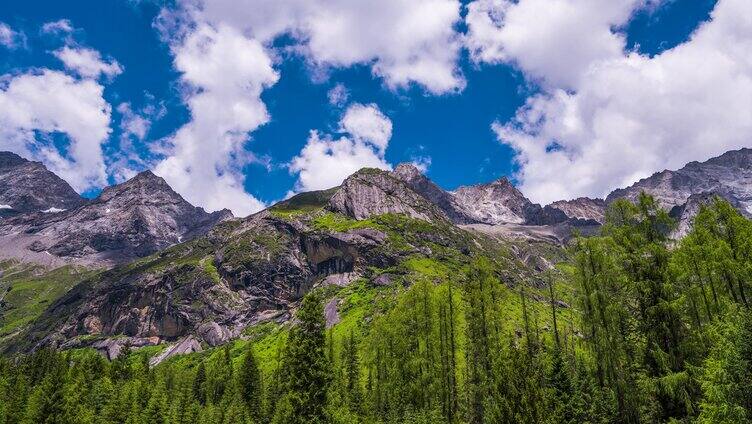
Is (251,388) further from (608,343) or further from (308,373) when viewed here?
(608,343)

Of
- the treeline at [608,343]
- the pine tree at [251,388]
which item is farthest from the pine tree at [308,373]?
the pine tree at [251,388]

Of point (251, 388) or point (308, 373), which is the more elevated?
Result: point (251, 388)

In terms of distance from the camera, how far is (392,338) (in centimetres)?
6331

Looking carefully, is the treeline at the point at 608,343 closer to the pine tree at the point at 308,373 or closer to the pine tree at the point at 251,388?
the pine tree at the point at 308,373

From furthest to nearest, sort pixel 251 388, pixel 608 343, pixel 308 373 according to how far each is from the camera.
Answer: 1. pixel 251 388
2. pixel 308 373
3. pixel 608 343

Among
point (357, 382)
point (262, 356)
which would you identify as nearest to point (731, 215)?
point (357, 382)

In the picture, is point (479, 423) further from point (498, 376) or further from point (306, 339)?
point (498, 376)

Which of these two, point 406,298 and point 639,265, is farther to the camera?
point 406,298

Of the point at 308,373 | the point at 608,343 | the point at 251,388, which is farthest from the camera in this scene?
the point at 251,388

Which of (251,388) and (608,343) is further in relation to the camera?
(251,388)

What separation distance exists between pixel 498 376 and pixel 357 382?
6018 centimetres

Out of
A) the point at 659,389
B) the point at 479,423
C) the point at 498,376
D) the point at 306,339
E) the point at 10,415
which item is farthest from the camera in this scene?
the point at 10,415

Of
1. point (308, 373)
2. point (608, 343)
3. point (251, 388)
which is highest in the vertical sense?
point (251, 388)

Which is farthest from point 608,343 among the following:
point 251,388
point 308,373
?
point 251,388
